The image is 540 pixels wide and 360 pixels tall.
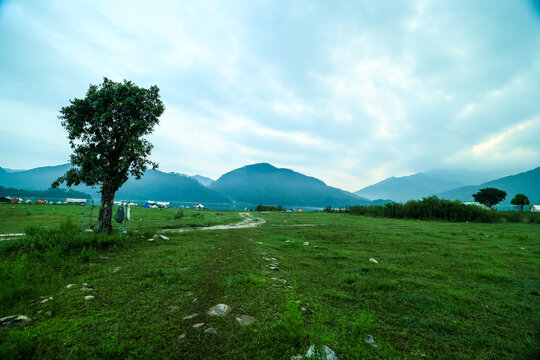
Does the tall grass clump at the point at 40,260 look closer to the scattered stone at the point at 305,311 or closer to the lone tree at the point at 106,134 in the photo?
the lone tree at the point at 106,134

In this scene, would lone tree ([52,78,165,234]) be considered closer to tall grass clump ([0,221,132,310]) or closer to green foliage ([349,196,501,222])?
tall grass clump ([0,221,132,310])

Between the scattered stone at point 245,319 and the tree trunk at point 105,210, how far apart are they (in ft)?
41.1

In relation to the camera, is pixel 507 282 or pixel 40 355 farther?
pixel 507 282

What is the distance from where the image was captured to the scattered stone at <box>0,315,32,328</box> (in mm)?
3777

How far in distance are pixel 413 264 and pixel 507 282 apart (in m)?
2.75

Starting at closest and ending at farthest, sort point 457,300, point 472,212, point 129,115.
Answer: point 457,300 → point 129,115 → point 472,212

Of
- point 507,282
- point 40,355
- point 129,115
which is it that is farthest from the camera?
point 129,115

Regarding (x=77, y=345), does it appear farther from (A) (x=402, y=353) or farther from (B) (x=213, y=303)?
(A) (x=402, y=353)

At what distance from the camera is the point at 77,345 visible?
327 centimetres

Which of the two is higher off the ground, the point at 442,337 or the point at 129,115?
the point at 129,115

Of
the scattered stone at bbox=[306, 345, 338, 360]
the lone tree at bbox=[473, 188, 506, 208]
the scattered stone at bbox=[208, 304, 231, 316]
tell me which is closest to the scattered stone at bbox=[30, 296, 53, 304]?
the scattered stone at bbox=[208, 304, 231, 316]

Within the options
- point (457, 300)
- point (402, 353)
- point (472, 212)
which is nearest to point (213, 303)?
point (402, 353)

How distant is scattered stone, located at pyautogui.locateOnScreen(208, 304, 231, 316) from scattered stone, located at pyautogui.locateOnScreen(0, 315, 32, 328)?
327 cm

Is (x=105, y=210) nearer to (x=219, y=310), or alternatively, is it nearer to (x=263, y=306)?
(x=219, y=310)
